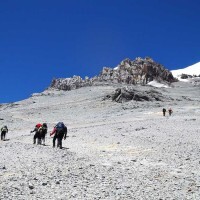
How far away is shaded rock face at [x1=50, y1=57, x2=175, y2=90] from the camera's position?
166m

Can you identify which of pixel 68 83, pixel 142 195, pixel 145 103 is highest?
pixel 68 83

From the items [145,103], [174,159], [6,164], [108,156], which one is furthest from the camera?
[145,103]

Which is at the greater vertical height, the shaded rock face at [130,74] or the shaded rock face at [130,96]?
the shaded rock face at [130,74]

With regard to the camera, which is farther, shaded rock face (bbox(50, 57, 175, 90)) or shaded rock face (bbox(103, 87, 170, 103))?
shaded rock face (bbox(50, 57, 175, 90))

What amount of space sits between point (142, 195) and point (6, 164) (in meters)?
6.56

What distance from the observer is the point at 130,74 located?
174 metres

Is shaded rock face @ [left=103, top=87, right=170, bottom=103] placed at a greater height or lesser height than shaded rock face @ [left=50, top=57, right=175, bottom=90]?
lesser

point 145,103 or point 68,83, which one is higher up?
point 68,83

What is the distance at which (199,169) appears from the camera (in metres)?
14.3

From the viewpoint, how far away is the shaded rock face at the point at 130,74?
166 metres

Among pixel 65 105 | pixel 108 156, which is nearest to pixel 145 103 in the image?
pixel 65 105

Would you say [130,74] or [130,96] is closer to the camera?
[130,96]

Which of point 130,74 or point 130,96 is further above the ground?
point 130,74

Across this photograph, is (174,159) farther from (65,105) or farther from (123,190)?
(65,105)
